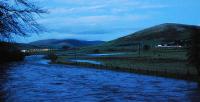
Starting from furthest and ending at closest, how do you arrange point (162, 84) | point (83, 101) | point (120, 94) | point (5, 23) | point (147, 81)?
point (147, 81), point (162, 84), point (120, 94), point (83, 101), point (5, 23)

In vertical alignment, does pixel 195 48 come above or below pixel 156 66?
above

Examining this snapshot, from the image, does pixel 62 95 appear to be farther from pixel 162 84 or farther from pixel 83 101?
pixel 162 84

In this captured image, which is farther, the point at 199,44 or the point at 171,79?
the point at 199,44

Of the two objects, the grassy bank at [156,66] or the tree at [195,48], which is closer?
the tree at [195,48]

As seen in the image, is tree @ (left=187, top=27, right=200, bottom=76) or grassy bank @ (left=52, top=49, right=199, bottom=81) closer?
tree @ (left=187, top=27, right=200, bottom=76)

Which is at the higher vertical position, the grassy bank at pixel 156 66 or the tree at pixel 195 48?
the tree at pixel 195 48

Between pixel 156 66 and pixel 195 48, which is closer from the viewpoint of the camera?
pixel 195 48

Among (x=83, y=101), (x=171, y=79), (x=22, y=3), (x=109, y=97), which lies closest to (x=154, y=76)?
(x=171, y=79)

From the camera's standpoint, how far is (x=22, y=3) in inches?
891

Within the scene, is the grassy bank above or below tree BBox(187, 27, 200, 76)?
below

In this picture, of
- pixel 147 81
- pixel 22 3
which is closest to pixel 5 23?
pixel 22 3

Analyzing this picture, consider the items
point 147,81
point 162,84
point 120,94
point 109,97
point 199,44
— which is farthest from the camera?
point 199,44

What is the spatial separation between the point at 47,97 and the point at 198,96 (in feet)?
46.9

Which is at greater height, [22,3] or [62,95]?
[22,3]
